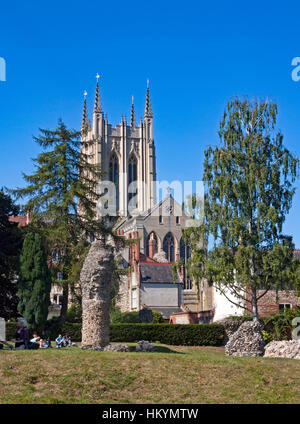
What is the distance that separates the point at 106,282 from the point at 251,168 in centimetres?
1441

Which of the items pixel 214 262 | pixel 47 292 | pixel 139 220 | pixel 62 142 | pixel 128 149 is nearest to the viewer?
pixel 47 292

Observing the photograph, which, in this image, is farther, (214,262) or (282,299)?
(282,299)

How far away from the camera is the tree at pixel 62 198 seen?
36.9 m

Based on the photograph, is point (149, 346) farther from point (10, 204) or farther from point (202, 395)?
point (10, 204)

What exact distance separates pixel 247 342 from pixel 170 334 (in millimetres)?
10571

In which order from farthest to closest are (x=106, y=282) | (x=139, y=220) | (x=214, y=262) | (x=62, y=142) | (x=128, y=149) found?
(x=128, y=149) < (x=139, y=220) < (x=62, y=142) < (x=214, y=262) < (x=106, y=282)

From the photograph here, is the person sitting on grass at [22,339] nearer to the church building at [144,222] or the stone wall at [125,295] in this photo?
the church building at [144,222]

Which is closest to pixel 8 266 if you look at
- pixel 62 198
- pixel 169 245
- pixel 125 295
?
pixel 62 198

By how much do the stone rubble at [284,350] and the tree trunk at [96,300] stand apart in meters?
8.37

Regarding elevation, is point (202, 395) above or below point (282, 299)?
below

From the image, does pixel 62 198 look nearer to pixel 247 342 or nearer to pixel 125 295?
pixel 247 342
